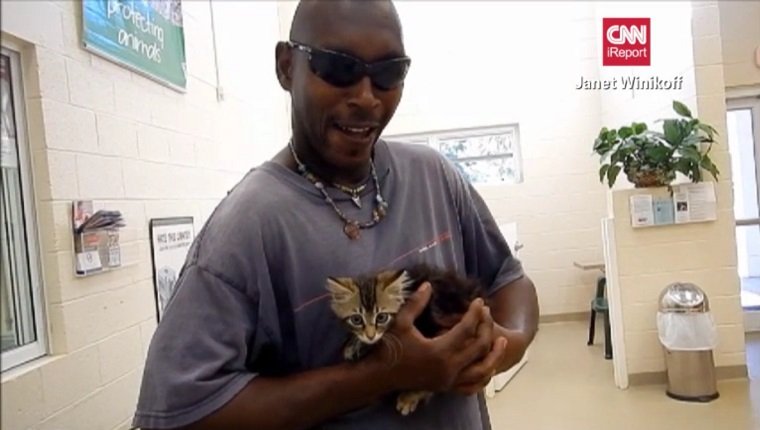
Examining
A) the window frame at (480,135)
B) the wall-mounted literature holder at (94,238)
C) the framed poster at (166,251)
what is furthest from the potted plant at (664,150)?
the wall-mounted literature holder at (94,238)

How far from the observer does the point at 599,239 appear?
22.3ft

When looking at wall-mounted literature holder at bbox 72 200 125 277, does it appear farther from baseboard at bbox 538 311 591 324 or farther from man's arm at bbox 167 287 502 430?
baseboard at bbox 538 311 591 324

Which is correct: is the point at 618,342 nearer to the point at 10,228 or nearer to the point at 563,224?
the point at 563,224

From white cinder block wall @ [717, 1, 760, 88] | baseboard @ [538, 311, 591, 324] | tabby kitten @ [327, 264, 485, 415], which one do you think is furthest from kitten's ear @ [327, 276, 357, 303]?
baseboard @ [538, 311, 591, 324]

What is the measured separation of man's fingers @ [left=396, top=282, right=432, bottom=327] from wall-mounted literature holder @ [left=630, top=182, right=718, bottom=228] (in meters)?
3.79

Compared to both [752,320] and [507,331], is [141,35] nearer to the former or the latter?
[507,331]

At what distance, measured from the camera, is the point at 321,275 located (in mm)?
891

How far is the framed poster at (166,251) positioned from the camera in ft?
10.3

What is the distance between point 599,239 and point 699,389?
2997 mm

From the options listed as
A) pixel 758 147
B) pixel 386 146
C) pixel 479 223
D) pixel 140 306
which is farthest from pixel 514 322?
pixel 758 147

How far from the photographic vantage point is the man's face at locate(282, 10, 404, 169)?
34.8 inches

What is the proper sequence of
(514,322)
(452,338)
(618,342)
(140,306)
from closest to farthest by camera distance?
(452,338) → (514,322) → (140,306) → (618,342)

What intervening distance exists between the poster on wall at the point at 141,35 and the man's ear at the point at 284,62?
6.61ft

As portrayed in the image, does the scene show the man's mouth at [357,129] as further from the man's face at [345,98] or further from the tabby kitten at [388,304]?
the tabby kitten at [388,304]
